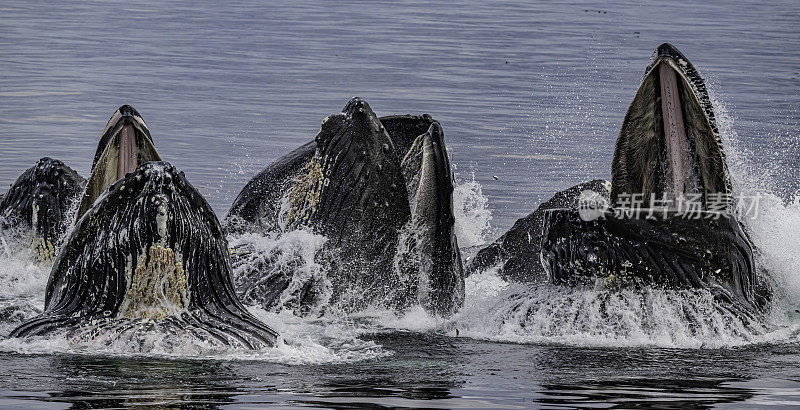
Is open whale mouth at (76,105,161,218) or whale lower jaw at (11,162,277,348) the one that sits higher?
open whale mouth at (76,105,161,218)

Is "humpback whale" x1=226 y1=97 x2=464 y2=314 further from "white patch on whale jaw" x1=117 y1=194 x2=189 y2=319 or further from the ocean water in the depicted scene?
"white patch on whale jaw" x1=117 y1=194 x2=189 y2=319

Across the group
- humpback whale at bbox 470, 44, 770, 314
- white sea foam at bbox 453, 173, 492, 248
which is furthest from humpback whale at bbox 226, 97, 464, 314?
white sea foam at bbox 453, 173, 492, 248

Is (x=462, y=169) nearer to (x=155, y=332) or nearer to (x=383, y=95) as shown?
(x=383, y=95)

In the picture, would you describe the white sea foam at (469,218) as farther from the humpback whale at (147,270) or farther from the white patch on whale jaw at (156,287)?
the white patch on whale jaw at (156,287)

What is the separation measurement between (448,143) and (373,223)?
34.9 ft

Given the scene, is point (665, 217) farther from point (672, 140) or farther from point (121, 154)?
point (121, 154)

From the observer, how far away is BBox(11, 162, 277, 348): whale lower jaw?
8.25 m

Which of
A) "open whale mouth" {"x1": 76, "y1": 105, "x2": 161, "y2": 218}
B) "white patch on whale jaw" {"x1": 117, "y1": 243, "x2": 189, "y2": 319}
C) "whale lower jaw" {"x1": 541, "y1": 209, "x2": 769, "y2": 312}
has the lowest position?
"white patch on whale jaw" {"x1": 117, "y1": 243, "x2": 189, "y2": 319}

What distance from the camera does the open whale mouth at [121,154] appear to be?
9.70 meters

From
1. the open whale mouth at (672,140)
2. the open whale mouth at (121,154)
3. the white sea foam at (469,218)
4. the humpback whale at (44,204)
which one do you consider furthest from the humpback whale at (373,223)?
the white sea foam at (469,218)

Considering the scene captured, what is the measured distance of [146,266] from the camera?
27.2 ft

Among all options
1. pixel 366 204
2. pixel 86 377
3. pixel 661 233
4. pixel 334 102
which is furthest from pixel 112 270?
pixel 334 102

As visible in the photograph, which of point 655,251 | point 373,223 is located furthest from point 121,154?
point 655,251

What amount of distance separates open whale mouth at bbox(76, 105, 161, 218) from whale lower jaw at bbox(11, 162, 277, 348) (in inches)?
47.0
